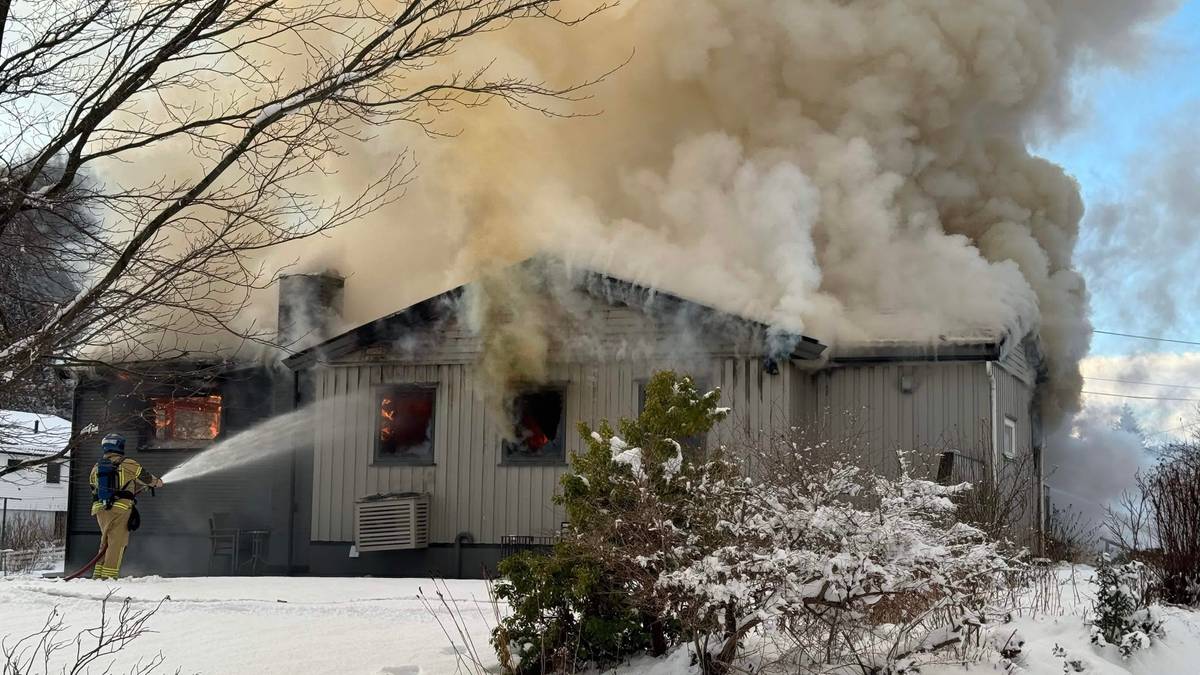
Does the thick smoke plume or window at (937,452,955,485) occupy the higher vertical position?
the thick smoke plume

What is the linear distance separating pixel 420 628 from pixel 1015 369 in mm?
9946

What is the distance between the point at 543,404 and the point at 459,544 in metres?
1.98

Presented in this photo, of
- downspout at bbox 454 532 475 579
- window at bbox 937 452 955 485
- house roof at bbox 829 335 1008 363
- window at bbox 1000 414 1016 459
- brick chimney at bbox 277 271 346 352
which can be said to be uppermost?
brick chimney at bbox 277 271 346 352

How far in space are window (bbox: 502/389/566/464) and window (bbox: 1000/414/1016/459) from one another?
5.39 metres

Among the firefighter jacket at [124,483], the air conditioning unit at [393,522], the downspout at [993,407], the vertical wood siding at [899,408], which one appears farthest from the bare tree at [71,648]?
the downspout at [993,407]

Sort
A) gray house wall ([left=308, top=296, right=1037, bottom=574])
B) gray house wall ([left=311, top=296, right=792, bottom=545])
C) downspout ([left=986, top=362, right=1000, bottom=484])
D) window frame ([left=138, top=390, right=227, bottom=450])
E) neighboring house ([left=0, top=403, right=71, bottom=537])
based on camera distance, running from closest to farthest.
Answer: neighboring house ([left=0, top=403, right=71, bottom=537])
downspout ([left=986, top=362, right=1000, bottom=484])
gray house wall ([left=308, top=296, right=1037, bottom=574])
gray house wall ([left=311, top=296, right=792, bottom=545])
window frame ([left=138, top=390, right=227, bottom=450])

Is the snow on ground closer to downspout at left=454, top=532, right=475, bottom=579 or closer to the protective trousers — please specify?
the protective trousers

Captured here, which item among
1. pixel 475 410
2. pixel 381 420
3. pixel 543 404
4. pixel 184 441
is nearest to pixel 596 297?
pixel 543 404

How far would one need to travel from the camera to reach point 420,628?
9.61 metres

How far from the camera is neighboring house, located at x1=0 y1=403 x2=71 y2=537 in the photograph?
Answer: 21.9 ft

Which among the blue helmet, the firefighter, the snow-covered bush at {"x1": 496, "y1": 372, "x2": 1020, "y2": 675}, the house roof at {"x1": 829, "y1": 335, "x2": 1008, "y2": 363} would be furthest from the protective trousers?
the house roof at {"x1": 829, "y1": 335, "x2": 1008, "y2": 363}

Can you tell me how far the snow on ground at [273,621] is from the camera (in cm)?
826

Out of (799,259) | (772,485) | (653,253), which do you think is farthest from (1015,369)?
(772,485)

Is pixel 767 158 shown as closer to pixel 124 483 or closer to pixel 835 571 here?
pixel 124 483
